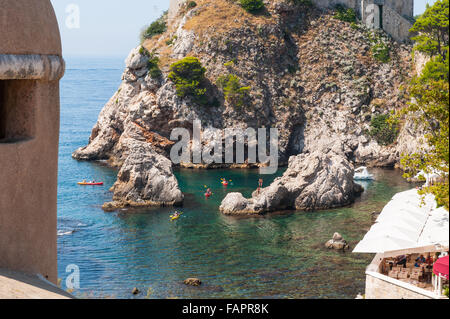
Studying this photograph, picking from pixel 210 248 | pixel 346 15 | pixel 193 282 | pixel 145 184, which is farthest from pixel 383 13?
pixel 193 282

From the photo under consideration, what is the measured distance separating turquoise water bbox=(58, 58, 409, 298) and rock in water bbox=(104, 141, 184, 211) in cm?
149

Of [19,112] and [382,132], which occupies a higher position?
[19,112]

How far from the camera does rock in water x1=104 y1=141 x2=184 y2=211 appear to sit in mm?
54781

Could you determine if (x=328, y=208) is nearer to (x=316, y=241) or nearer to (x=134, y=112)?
(x=316, y=241)

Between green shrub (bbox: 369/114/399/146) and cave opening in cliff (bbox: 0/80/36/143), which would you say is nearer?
cave opening in cliff (bbox: 0/80/36/143)

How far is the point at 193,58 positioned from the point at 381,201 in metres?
33.9

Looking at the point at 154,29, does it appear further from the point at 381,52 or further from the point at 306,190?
the point at 306,190

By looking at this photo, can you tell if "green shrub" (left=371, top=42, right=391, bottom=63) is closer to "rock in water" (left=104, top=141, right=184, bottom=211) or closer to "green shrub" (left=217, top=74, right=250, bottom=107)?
"green shrub" (left=217, top=74, right=250, bottom=107)

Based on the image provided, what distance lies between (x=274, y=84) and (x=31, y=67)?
73.2 metres

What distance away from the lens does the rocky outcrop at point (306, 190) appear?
52.4 m

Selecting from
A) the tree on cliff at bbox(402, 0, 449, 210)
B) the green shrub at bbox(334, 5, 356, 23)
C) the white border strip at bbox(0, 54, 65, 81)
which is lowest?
the tree on cliff at bbox(402, 0, 449, 210)

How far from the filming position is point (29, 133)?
11.8 m

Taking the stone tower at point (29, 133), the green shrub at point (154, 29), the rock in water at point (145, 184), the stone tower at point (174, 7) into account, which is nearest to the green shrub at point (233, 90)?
the stone tower at point (174, 7)

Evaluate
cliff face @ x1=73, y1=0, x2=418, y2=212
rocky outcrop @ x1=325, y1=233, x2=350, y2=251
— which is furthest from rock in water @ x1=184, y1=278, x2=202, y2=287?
cliff face @ x1=73, y1=0, x2=418, y2=212
